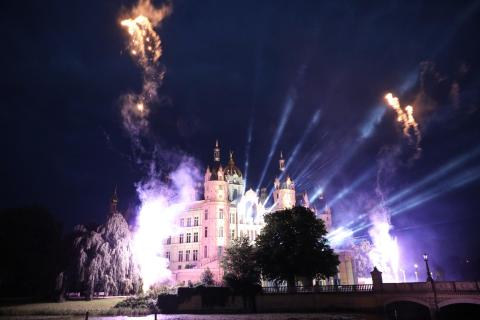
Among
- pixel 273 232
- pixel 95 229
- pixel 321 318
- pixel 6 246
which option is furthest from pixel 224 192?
pixel 321 318

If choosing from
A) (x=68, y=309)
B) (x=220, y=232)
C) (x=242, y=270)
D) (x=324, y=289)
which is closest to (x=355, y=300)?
(x=324, y=289)

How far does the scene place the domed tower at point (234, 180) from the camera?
8672 cm

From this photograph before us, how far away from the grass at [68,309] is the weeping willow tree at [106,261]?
1578mm

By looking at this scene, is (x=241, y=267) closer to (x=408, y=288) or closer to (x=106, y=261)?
(x=106, y=261)

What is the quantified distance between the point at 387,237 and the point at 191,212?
4860cm

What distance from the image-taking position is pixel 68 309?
36.8m

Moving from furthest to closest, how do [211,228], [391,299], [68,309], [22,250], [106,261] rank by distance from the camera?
[211,228] → [22,250] → [106,261] → [68,309] → [391,299]

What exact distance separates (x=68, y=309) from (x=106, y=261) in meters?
6.05

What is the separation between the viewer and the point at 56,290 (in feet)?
128

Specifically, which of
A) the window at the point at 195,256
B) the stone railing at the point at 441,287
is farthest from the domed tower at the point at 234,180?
the stone railing at the point at 441,287

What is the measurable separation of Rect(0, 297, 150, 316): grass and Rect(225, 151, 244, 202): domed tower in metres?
48.4

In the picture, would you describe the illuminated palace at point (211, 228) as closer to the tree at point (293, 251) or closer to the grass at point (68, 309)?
the tree at point (293, 251)

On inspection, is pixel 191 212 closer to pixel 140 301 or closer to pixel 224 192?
pixel 224 192

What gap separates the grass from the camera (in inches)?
1446
